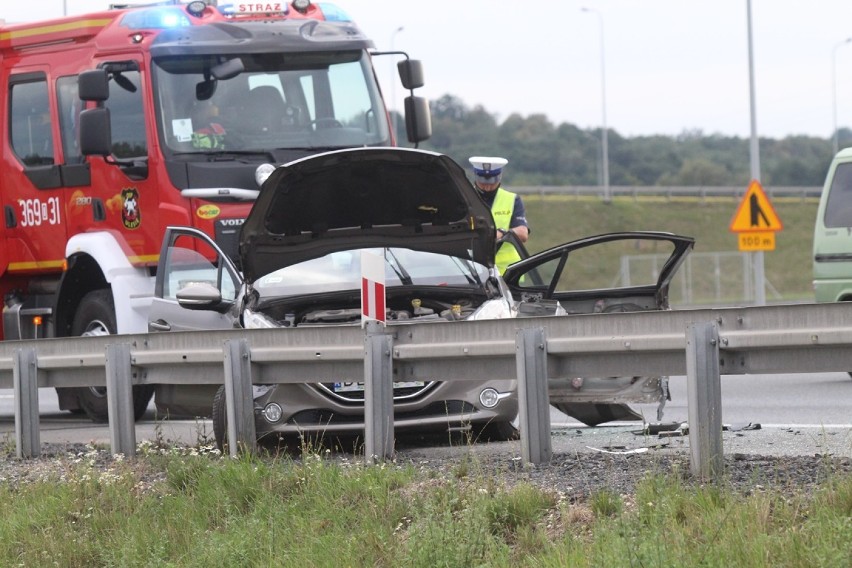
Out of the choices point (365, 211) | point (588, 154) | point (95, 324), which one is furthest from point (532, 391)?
point (588, 154)

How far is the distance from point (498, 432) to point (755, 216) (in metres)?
15.8

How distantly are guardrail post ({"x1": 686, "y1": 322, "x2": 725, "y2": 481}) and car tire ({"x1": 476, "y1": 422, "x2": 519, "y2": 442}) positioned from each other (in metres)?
2.87

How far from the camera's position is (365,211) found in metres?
10.5

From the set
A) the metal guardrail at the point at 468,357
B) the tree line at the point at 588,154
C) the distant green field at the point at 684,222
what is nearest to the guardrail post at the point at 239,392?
A: the metal guardrail at the point at 468,357

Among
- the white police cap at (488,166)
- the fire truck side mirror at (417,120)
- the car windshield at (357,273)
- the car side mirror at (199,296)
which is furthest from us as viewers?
the fire truck side mirror at (417,120)

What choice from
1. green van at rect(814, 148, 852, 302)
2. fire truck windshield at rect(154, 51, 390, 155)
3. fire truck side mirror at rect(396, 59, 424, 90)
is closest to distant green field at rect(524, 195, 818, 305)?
green van at rect(814, 148, 852, 302)

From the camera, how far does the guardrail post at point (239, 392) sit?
8.71 metres

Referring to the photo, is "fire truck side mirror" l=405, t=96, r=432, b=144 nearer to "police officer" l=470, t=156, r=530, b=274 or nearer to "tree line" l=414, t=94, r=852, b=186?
"police officer" l=470, t=156, r=530, b=274

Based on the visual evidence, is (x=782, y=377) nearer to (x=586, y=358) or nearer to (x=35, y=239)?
(x=35, y=239)

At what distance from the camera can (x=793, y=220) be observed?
7025 cm

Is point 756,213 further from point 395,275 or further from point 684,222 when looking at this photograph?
point 684,222

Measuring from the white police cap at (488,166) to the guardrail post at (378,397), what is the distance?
3.98m

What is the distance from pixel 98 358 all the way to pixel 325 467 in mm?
2608

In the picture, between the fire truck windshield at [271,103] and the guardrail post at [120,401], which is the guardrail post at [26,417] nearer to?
the guardrail post at [120,401]
